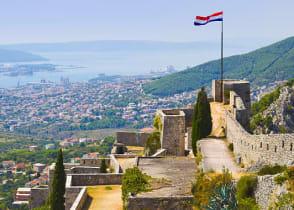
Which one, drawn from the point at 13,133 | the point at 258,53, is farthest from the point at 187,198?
the point at 13,133

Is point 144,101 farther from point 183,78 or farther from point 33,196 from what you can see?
point 33,196

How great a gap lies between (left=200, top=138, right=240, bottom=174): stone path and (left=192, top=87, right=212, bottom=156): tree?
1027 millimetres

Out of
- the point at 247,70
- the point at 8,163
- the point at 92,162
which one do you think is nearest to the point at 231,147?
the point at 92,162

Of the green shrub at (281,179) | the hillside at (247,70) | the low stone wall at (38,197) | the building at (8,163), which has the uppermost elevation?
the hillside at (247,70)

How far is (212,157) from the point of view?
15023 mm

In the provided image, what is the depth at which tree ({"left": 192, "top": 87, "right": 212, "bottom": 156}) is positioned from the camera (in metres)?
19.3

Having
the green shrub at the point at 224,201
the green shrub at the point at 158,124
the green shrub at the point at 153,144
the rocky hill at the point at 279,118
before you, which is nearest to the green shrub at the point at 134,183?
the green shrub at the point at 224,201

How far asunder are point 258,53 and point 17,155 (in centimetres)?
7438

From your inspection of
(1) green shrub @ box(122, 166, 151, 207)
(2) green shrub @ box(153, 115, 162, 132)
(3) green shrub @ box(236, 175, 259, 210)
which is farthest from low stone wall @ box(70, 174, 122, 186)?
(3) green shrub @ box(236, 175, 259, 210)

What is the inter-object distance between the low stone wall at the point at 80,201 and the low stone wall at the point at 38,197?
10.9 meters

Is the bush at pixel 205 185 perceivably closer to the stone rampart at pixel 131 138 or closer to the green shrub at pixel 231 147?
the green shrub at pixel 231 147

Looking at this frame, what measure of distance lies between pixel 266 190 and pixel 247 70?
126318mm

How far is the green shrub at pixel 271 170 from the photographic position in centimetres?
1032

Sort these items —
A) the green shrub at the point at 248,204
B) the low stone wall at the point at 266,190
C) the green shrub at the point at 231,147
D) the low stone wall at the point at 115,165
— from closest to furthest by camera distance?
the low stone wall at the point at 266,190, the green shrub at the point at 248,204, the green shrub at the point at 231,147, the low stone wall at the point at 115,165
